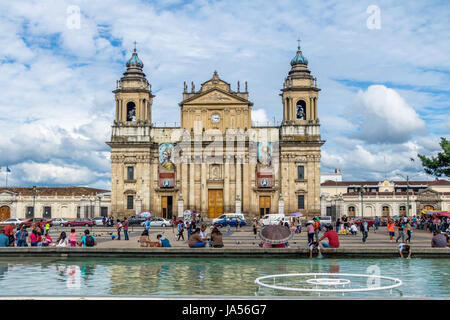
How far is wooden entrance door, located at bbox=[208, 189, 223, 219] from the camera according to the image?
61.4 metres

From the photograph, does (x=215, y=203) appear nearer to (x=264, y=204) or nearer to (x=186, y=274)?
(x=264, y=204)

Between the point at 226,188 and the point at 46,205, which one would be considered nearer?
the point at 226,188

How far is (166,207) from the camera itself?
62.3 metres

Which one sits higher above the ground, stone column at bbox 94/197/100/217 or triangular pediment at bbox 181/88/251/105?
triangular pediment at bbox 181/88/251/105

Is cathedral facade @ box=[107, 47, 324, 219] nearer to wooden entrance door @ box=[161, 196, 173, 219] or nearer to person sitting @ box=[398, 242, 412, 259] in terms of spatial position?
wooden entrance door @ box=[161, 196, 173, 219]

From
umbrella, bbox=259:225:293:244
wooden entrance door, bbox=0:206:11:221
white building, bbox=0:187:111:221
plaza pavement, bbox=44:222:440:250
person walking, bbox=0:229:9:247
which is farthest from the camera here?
wooden entrance door, bbox=0:206:11:221

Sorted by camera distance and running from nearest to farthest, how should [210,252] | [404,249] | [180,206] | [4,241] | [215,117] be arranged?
[404,249] < [210,252] < [4,241] < [180,206] < [215,117]

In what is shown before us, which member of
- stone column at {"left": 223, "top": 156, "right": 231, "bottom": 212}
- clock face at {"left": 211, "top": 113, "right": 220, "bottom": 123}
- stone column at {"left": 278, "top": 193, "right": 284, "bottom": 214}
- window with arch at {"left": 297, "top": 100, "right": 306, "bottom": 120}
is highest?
window with arch at {"left": 297, "top": 100, "right": 306, "bottom": 120}

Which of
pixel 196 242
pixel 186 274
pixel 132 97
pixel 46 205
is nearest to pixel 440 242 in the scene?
pixel 196 242

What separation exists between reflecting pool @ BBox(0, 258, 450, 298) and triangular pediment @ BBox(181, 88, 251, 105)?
41338 millimetres

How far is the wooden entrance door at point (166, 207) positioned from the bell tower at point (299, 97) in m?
18.3

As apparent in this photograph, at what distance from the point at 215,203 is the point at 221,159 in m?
5.76

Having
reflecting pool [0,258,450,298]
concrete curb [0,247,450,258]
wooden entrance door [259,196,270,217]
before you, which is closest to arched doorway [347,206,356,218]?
wooden entrance door [259,196,270,217]

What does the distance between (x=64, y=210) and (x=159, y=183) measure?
16067mm
